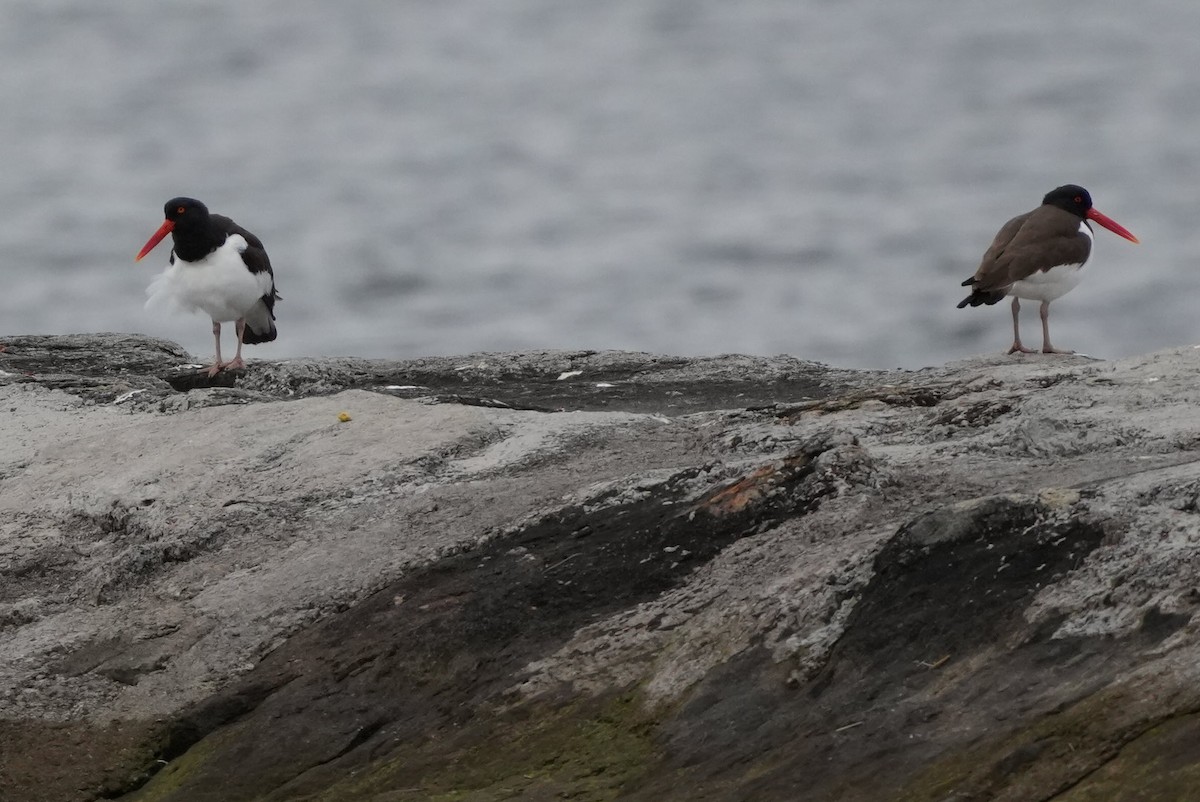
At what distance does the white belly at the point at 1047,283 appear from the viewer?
1107 cm

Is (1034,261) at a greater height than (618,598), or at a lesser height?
greater

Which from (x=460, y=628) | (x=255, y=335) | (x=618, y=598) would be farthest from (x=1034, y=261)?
(x=460, y=628)

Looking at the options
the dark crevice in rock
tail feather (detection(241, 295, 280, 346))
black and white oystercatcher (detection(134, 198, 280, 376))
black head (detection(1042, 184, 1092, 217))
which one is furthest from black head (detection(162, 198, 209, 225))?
the dark crevice in rock

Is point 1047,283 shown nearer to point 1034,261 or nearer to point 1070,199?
point 1034,261

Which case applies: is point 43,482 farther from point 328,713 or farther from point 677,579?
point 677,579

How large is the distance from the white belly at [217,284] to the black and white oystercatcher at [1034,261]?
4719 millimetres

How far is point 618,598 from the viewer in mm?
5000

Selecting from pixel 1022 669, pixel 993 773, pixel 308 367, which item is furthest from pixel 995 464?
pixel 308 367

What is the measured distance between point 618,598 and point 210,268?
7.06 metres

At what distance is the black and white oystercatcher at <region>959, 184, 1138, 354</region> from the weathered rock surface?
4.02 meters

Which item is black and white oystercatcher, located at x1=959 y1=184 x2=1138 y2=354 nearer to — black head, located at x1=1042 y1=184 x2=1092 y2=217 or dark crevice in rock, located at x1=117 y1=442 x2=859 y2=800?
black head, located at x1=1042 y1=184 x2=1092 y2=217

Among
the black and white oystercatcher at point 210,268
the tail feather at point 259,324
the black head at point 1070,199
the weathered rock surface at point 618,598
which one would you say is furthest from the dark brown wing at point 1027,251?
the tail feather at point 259,324

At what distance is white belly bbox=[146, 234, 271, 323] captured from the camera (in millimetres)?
11359

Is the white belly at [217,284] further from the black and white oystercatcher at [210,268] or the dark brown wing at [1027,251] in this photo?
the dark brown wing at [1027,251]
